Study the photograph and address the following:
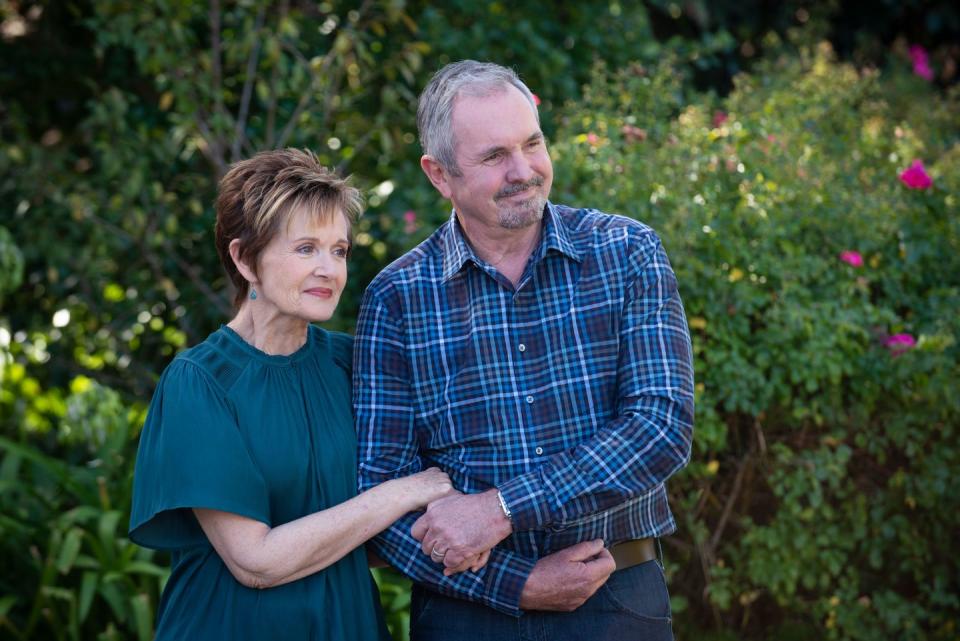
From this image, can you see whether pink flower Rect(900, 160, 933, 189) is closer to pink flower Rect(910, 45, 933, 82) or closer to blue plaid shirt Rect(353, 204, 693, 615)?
blue plaid shirt Rect(353, 204, 693, 615)

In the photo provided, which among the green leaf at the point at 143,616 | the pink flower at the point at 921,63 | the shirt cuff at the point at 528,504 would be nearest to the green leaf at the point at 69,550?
the green leaf at the point at 143,616

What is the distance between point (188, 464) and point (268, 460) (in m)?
0.17

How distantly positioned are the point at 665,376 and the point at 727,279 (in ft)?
4.40

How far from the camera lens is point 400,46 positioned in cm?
529

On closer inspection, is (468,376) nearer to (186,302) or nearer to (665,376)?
(665,376)

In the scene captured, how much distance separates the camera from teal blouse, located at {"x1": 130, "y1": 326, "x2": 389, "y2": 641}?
7.00 feet

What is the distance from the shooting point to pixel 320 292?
7.47 ft

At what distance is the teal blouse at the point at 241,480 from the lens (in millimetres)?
2135

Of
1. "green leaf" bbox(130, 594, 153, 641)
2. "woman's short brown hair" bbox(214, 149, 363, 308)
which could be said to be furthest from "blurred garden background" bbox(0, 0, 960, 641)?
"woman's short brown hair" bbox(214, 149, 363, 308)

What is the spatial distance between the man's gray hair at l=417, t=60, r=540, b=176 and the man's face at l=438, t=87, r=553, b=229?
0.02 m

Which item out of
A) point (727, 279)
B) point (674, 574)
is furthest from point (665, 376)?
point (674, 574)

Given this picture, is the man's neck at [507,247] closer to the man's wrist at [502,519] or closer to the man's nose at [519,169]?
the man's nose at [519,169]

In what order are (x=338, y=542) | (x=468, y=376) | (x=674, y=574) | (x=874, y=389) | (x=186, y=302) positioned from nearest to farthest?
1. (x=338, y=542)
2. (x=468, y=376)
3. (x=874, y=389)
4. (x=674, y=574)
5. (x=186, y=302)

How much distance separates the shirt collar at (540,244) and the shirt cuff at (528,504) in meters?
0.51
